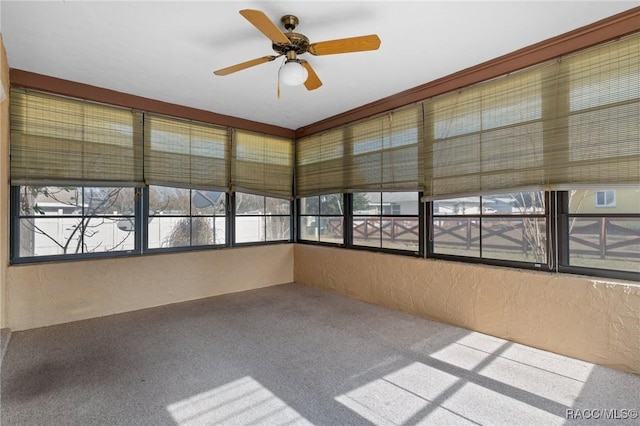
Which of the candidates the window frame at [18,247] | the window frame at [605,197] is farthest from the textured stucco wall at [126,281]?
the window frame at [605,197]

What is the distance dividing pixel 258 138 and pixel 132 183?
2.00 meters

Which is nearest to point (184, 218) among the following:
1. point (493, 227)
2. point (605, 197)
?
point (493, 227)

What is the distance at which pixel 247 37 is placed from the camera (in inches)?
108

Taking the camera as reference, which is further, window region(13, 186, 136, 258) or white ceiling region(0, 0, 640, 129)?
window region(13, 186, 136, 258)

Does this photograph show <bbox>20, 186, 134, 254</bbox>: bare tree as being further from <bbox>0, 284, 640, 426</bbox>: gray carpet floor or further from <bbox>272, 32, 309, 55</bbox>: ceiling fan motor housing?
<bbox>272, 32, 309, 55</bbox>: ceiling fan motor housing

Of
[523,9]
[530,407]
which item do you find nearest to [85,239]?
[530,407]

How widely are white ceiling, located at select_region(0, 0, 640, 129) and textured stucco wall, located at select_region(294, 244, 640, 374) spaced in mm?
2071

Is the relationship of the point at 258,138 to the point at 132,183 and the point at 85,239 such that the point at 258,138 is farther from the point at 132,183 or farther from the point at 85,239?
the point at 85,239

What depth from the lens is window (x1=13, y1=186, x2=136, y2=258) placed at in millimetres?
3506

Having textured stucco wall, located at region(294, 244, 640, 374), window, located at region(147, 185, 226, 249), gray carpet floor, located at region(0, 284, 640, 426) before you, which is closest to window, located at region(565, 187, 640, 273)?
textured stucco wall, located at region(294, 244, 640, 374)

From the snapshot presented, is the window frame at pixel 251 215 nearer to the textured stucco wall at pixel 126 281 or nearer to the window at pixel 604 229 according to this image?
the textured stucco wall at pixel 126 281

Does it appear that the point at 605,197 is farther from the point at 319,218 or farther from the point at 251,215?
the point at 251,215

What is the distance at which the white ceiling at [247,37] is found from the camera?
236cm

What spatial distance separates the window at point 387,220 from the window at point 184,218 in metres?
2.04
